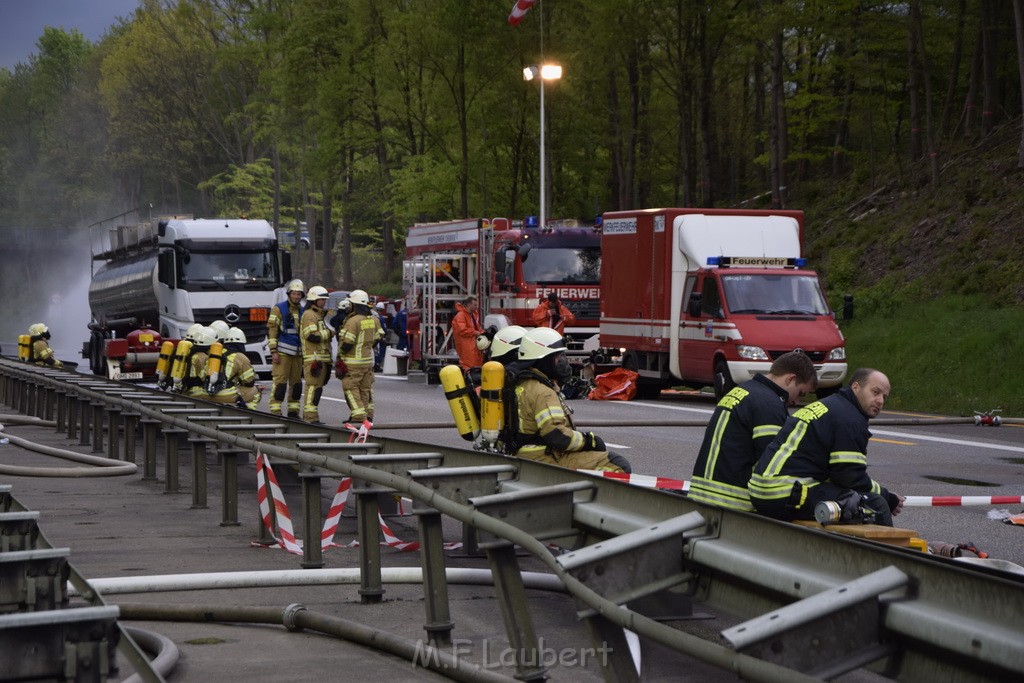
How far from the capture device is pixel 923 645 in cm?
339

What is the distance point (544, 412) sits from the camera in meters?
9.09

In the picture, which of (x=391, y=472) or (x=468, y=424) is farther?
(x=468, y=424)

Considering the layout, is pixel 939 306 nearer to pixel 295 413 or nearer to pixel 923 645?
pixel 295 413

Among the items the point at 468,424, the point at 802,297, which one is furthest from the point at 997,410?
the point at 468,424

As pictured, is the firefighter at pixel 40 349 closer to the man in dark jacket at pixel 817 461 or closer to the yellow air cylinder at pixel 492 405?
the yellow air cylinder at pixel 492 405

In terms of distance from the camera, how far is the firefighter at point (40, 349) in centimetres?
2697

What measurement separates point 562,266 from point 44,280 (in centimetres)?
5052

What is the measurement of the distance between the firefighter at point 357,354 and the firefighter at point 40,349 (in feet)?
37.3

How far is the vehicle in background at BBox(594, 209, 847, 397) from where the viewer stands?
22.7 m

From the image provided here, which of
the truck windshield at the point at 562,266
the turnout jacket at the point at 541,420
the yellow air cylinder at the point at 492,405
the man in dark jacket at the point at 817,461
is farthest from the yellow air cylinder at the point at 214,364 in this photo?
the truck windshield at the point at 562,266

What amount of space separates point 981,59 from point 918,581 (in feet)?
124

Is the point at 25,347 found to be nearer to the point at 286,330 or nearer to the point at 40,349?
the point at 40,349

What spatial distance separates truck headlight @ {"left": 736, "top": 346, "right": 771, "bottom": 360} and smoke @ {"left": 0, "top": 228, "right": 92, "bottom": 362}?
1764 inches

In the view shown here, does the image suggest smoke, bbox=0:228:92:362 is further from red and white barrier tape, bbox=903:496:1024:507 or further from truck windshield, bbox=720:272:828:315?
red and white barrier tape, bbox=903:496:1024:507
